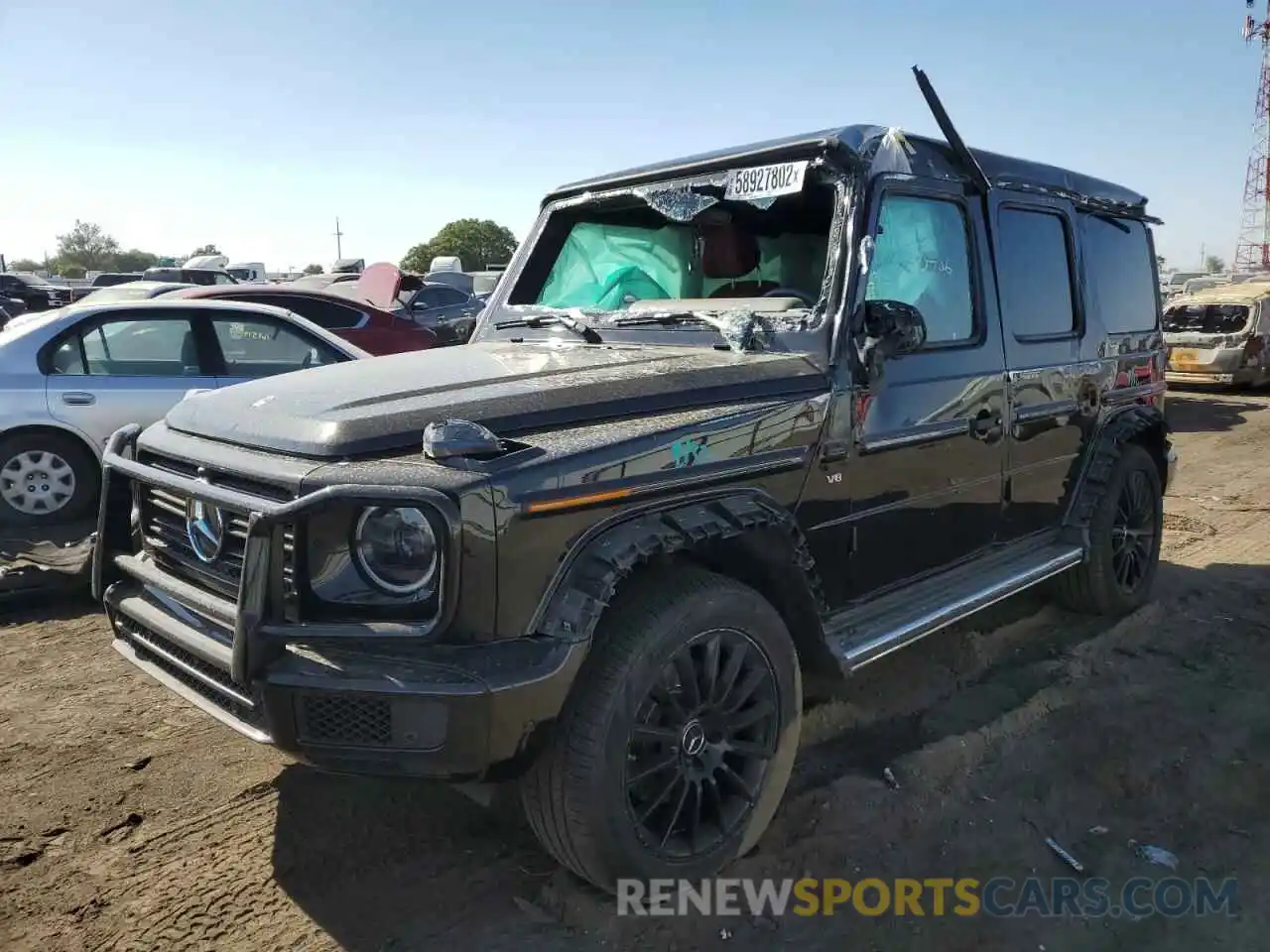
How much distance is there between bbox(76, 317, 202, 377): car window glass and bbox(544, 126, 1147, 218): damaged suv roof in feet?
11.4

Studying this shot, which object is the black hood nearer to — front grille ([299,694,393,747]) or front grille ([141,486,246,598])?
front grille ([141,486,246,598])

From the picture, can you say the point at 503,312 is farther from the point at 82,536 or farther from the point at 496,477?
the point at 82,536

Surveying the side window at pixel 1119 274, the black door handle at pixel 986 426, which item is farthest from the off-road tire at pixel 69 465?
the side window at pixel 1119 274

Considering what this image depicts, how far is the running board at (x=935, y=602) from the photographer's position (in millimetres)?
3250

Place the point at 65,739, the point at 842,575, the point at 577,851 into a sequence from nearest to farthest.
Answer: the point at 577,851 → the point at 842,575 → the point at 65,739

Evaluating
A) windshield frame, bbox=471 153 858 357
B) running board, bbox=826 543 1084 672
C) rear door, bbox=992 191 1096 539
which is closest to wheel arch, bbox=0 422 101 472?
windshield frame, bbox=471 153 858 357

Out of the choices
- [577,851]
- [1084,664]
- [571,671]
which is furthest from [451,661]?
[1084,664]

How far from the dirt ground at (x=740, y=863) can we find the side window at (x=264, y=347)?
2.62 m

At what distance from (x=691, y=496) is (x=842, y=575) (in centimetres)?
90

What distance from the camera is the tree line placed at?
50.1 m

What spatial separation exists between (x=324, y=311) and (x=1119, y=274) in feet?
22.8

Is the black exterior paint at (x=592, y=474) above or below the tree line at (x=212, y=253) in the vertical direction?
below

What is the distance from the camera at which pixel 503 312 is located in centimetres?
422

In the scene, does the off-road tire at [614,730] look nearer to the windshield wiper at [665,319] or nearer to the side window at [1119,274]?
the windshield wiper at [665,319]
